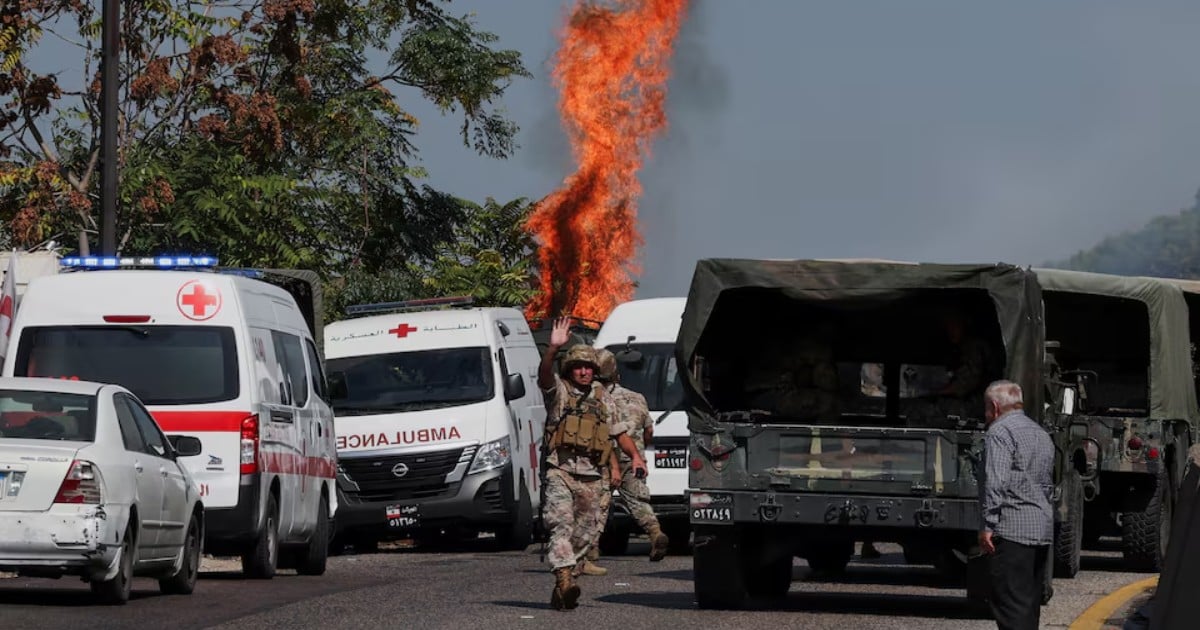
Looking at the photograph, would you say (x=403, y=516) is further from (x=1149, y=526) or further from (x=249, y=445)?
(x=1149, y=526)

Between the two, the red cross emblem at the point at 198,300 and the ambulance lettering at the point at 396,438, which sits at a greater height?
the red cross emblem at the point at 198,300

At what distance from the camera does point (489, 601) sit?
53.6 ft

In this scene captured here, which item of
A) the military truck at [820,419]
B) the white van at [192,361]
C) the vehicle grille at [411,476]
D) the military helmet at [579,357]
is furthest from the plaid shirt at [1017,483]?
the vehicle grille at [411,476]

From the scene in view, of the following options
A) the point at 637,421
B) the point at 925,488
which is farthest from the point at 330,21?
the point at 925,488

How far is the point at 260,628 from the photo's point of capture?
13.7 metres

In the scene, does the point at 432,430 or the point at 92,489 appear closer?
the point at 92,489

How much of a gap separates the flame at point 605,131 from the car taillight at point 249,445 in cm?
2003

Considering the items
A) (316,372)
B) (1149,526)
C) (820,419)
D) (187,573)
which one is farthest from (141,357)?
(1149,526)

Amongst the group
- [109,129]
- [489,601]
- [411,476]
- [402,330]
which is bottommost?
[489,601]

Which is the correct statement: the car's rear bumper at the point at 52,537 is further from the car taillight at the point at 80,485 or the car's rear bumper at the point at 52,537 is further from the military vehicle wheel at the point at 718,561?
the military vehicle wheel at the point at 718,561

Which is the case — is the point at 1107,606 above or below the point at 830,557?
below

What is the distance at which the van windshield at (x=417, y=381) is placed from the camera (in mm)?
24641

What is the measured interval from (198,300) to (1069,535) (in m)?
7.60

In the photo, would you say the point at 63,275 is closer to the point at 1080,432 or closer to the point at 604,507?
the point at 604,507
